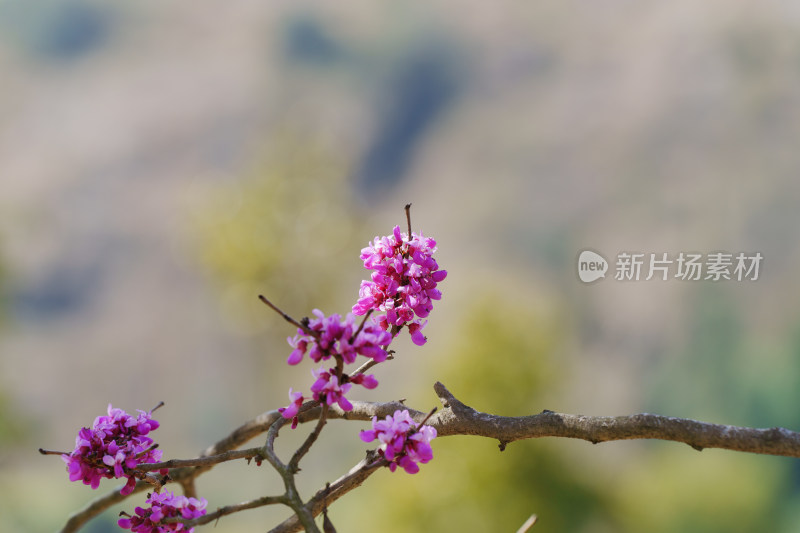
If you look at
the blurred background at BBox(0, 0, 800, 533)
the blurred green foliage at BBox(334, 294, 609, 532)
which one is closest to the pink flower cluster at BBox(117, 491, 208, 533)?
the blurred background at BBox(0, 0, 800, 533)

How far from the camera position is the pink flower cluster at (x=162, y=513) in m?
0.96

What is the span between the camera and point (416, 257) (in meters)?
1.17

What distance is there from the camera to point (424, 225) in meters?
24.1

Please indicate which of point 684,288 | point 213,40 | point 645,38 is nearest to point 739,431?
point 684,288

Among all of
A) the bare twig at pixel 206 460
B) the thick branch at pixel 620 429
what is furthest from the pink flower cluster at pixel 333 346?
the thick branch at pixel 620 429

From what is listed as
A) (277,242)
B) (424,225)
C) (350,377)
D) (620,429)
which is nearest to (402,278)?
(350,377)

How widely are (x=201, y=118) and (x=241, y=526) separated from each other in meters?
19.4

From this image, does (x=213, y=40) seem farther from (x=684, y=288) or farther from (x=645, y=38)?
(x=684, y=288)

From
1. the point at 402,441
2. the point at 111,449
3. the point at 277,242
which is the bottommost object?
the point at 402,441

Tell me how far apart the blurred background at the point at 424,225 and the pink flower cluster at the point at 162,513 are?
15.7 feet

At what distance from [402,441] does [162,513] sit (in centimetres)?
33

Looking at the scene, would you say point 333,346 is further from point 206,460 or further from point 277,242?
point 277,242

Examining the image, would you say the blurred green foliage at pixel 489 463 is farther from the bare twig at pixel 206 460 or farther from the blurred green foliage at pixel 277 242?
the bare twig at pixel 206 460

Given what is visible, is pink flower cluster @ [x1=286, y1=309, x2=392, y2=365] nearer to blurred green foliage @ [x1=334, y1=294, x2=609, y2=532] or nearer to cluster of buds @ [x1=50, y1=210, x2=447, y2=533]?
cluster of buds @ [x1=50, y1=210, x2=447, y2=533]
